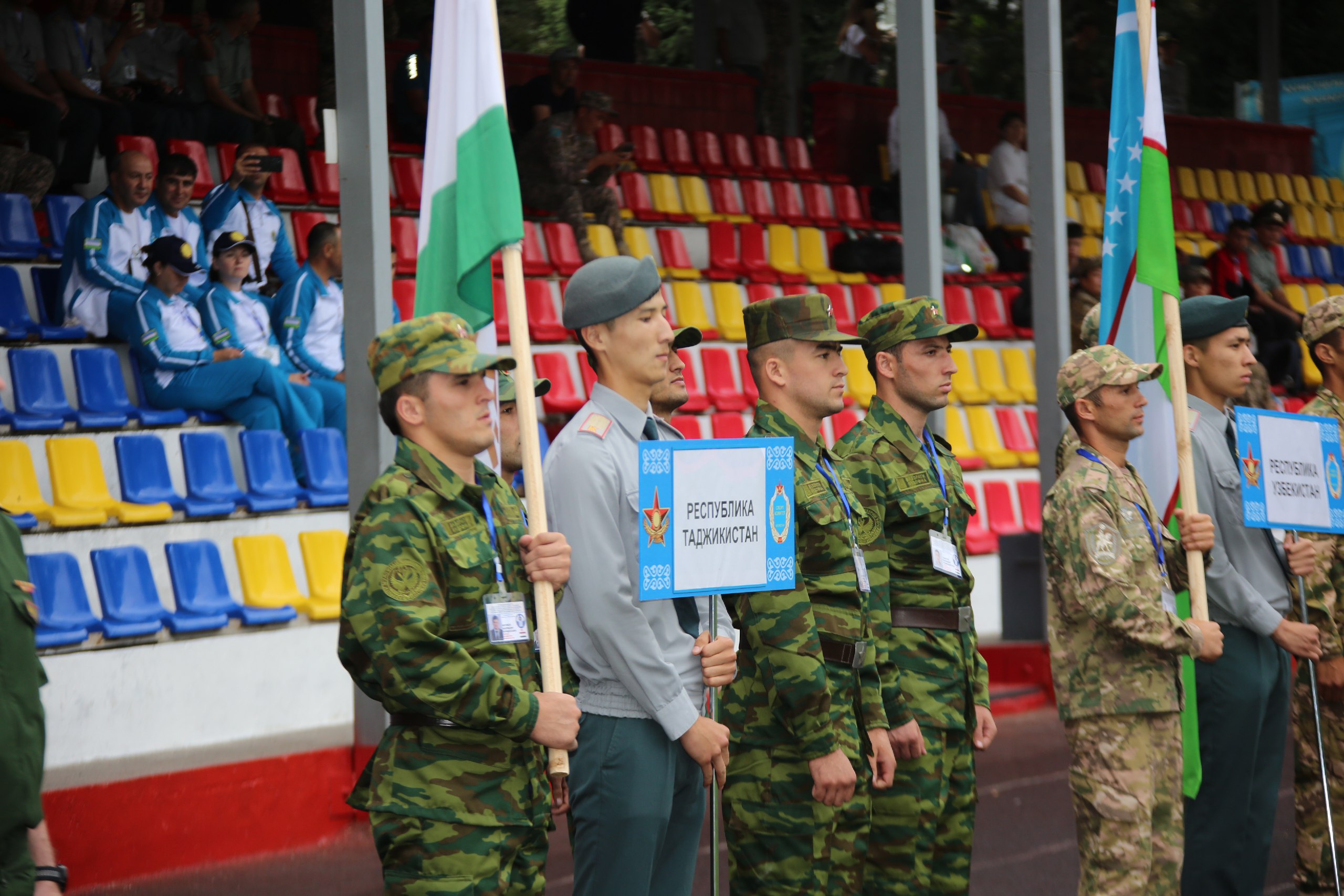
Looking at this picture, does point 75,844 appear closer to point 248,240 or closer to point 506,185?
point 506,185

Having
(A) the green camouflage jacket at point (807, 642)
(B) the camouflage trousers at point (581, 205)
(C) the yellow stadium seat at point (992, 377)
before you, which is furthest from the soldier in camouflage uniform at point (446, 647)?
(C) the yellow stadium seat at point (992, 377)

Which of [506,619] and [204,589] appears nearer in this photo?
[506,619]

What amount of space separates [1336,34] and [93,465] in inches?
717

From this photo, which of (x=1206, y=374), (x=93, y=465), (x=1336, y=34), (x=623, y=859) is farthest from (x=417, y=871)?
(x=1336, y=34)

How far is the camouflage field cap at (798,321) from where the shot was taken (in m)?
3.53

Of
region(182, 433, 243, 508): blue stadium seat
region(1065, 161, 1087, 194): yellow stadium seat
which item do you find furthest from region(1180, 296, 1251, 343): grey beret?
region(1065, 161, 1087, 194): yellow stadium seat

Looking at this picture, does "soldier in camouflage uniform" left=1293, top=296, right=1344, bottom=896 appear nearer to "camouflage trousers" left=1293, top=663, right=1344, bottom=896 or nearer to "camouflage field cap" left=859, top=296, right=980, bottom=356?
"camouflage trousers" left=1293, top=663, right=1344, bottom=896

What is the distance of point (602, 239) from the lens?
9273 millimetres

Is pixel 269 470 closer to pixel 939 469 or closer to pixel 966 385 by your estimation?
pixel 939 469

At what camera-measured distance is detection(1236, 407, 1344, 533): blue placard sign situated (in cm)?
422

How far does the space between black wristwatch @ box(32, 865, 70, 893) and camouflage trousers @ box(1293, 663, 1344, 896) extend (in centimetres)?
346

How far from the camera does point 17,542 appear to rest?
8.79 ft

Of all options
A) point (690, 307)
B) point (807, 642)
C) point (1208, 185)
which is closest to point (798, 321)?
point (807, 642)

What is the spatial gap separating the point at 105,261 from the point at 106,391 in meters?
0.64
